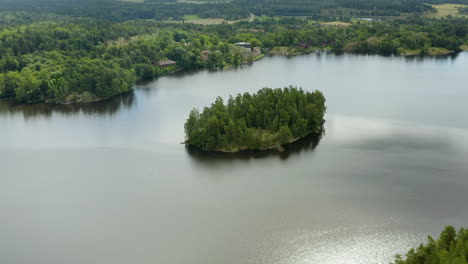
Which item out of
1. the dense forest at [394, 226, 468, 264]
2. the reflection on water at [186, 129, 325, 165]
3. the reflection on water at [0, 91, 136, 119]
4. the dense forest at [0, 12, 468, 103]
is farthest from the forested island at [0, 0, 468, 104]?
the dense forest at [394, 226, 468, 264]

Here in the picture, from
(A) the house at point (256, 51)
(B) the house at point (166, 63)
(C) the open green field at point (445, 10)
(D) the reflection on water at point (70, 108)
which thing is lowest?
(D) the reflection on water at point (70, 108)

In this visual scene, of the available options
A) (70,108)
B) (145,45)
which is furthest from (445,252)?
(145,45)

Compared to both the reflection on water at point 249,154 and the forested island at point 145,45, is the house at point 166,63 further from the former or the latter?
the reflection on water at point 249,154

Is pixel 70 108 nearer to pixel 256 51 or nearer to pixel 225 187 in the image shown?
pixel 225 187

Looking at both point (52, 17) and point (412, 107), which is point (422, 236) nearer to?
point (412, 107)

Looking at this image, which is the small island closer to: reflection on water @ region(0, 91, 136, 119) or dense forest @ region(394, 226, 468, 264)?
reflection on water @ region(0, 91, 136, 119)

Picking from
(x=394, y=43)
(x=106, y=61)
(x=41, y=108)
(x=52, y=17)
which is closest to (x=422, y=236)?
(x=41, y=108)

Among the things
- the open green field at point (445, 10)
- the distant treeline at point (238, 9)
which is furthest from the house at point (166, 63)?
the open green field at point (445, 10)
